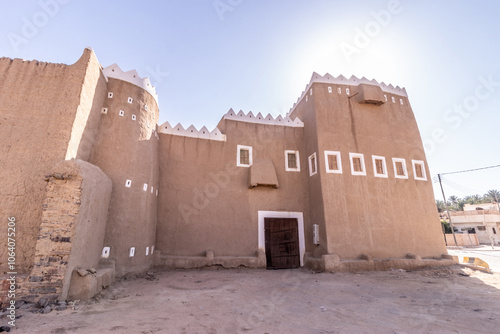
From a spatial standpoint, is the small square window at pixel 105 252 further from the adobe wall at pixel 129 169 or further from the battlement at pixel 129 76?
the battlement at pixel 129 76

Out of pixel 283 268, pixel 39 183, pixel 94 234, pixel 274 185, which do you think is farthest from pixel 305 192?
pixel 39 183

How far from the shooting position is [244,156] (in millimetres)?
13281

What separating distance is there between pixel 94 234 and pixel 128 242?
1.86 meters

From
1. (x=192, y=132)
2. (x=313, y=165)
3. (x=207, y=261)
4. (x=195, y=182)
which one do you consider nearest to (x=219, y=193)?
(x=195, y=182)

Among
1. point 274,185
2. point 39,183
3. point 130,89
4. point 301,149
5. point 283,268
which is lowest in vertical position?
point 283,268

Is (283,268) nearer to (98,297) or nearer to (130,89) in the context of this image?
(98,297)

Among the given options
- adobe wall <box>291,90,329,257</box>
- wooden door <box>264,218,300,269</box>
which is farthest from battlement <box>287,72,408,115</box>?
wooden door <box>264,218,300,269</box>

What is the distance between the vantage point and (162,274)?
960cm

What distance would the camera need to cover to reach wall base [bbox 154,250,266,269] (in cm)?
1061

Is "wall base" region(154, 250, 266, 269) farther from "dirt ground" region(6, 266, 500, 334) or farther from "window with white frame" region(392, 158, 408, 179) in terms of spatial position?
"window with white frame" region(392, 158, 408, 179)

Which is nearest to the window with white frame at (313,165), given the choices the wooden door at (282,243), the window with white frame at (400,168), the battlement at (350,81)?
the wooden door at (282,243)

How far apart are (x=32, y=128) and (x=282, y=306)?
27.0 ft

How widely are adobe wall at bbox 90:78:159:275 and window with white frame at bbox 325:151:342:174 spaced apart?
8.19 metres

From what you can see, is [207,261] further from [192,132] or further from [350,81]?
[350,81]
